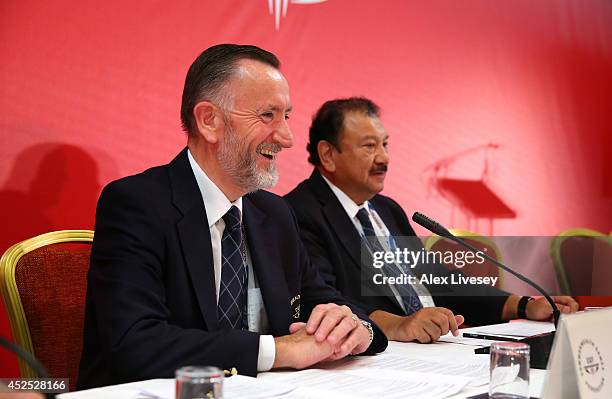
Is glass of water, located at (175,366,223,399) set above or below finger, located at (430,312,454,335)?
below

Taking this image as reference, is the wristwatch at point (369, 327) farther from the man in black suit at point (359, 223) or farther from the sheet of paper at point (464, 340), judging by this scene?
the man in black suit at point (359, 223)

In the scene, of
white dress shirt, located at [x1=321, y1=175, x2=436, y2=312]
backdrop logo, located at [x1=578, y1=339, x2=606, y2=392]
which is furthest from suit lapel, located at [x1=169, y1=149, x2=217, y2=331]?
white dress shirt, located at [x1=321, y1=175, x2=436, y2=312]

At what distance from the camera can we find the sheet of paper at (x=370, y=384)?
141cm

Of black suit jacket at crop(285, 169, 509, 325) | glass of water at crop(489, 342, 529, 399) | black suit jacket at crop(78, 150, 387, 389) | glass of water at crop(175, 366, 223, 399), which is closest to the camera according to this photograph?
glass of water at crop(175, 366, 223, 399)

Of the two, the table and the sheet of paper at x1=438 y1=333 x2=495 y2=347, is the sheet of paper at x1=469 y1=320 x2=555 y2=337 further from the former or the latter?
the table

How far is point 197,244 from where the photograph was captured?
182 centimetres

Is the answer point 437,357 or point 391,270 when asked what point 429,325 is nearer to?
point 437,357

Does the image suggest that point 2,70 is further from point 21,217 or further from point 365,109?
point 365,109

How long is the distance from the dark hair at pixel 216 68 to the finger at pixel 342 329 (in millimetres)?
690

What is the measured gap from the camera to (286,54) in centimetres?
340

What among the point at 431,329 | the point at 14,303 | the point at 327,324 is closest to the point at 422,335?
the point at 431,329

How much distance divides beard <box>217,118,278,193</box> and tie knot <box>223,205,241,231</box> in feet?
0.28

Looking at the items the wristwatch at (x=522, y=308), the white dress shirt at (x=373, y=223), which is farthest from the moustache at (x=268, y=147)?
the wristwatch at (x=522, y=308)

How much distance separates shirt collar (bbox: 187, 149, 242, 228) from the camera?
193cm
